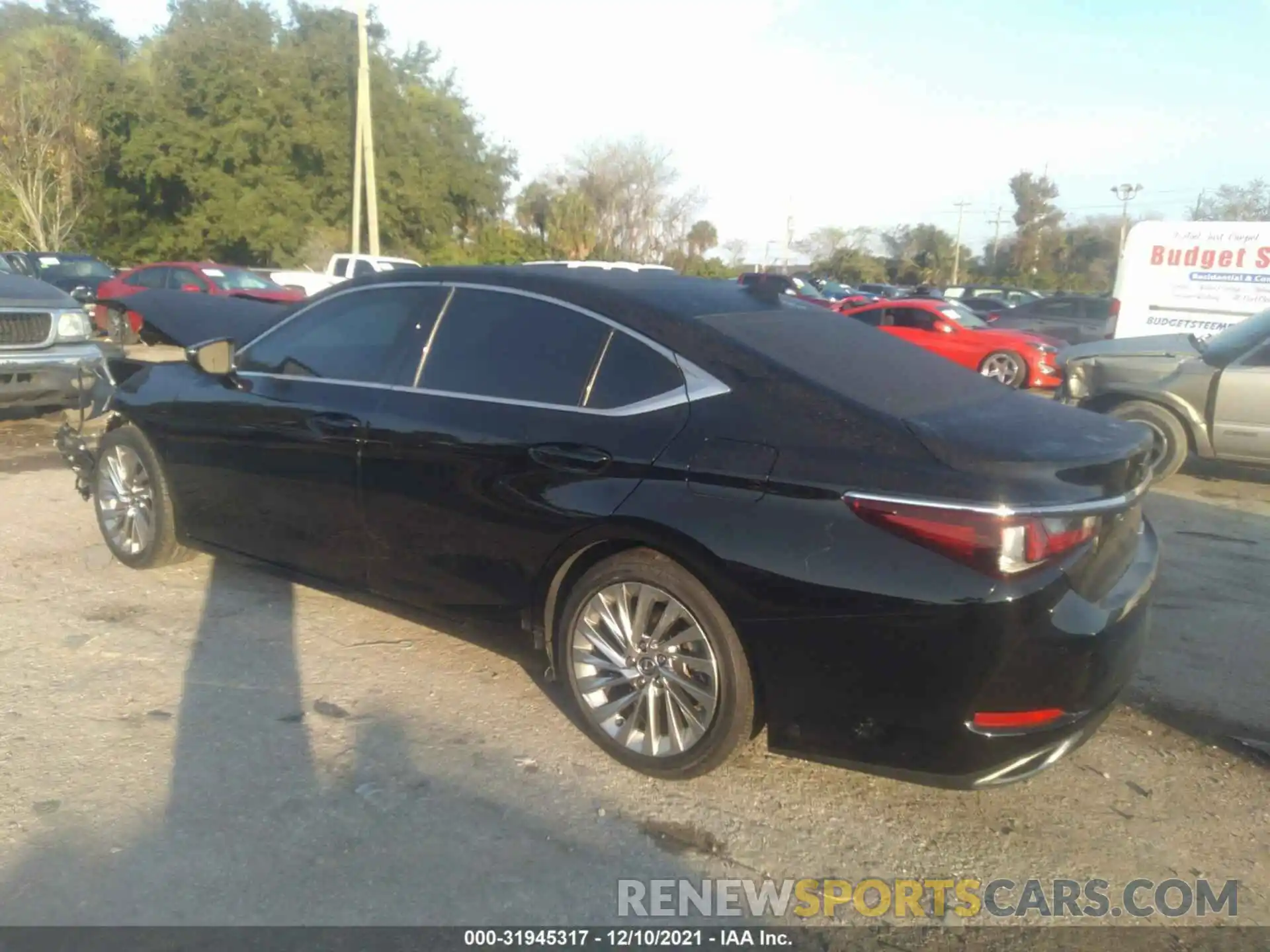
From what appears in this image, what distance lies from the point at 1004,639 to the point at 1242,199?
56.5m

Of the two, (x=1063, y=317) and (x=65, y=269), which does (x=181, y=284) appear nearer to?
(x=65, y=269)

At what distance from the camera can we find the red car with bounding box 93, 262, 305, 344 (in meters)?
18.0

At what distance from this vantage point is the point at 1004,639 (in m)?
2.91

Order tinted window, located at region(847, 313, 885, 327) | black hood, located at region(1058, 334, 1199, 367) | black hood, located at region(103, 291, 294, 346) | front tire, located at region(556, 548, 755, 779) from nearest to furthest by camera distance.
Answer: front tire, located at region(556, 548, 755, 779) → black hood, located at region(103, 291, 294, 346) → black hood, located at region(1058, 334, 1199, 367) → tinted window, located at region(847, 313, 885, 327)

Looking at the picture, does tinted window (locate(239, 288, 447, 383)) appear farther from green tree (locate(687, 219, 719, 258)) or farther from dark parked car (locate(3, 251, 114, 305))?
green tree (locate(687, 219, 719, 258))

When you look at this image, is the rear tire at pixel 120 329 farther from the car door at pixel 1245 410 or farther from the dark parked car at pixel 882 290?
the dark parked car at pixel 882 290

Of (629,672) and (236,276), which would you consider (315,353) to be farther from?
(236,276)


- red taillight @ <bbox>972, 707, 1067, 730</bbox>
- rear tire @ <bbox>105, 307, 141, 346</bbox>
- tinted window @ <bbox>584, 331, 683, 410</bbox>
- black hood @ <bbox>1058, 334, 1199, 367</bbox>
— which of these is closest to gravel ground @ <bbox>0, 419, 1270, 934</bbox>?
red taillight @ <bbox>972, 707, 1067, 730</bbox>

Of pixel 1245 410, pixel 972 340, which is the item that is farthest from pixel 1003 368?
pixel 1245 410

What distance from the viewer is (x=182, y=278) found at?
1908 centimetres

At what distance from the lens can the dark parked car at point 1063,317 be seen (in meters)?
18.7

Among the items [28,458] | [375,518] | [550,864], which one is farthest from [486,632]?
[28,458]

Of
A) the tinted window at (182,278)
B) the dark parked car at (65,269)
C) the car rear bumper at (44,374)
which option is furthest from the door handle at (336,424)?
the dark parked car at (65,269)

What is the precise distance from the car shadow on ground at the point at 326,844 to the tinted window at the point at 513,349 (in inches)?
49.3
